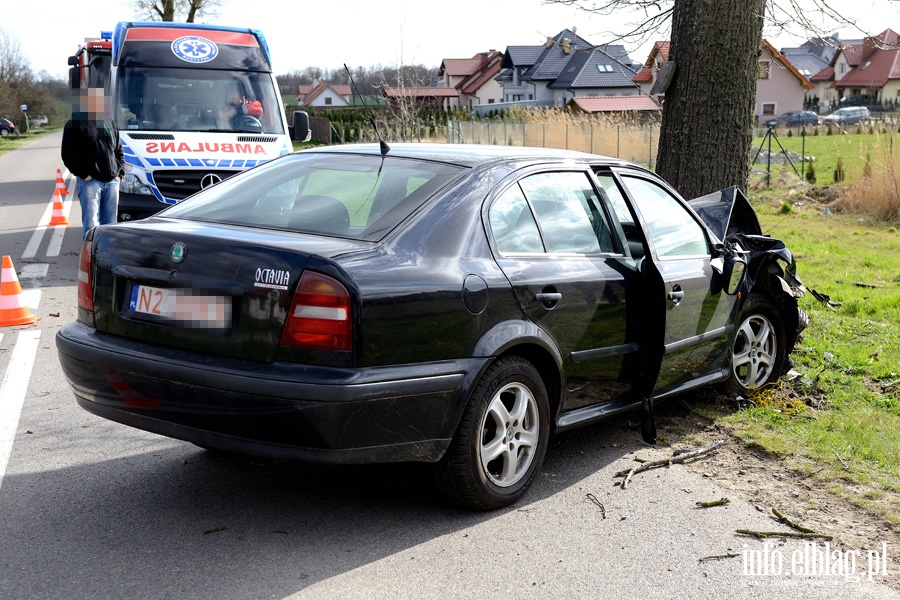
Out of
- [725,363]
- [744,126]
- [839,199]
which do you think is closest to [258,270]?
[725,363]

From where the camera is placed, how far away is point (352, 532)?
3.88 metres

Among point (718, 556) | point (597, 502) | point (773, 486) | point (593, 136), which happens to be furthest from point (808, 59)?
point (718, 556)

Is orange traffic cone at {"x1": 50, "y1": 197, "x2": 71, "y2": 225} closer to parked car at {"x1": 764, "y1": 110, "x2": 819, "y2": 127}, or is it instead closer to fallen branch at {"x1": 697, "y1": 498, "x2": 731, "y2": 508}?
fallen branch at {"x1": 697, "y1": 498, "x2": 731, "y2": 508}

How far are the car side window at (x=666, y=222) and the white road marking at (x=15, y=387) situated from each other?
360cm

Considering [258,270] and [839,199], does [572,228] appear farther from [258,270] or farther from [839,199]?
[839,199]

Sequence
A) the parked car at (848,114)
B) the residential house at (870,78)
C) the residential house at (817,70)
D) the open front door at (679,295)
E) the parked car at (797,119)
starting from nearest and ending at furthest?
the open front door at (679,295)
the parked car at (797,119)
the parked car at (848,114)
the residential house at (870,78)
the residential house at (817,70)

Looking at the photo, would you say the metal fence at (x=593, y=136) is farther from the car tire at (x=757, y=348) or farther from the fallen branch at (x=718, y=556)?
the fallen branch at (x=718, y=556)

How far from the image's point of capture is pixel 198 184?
432 inches

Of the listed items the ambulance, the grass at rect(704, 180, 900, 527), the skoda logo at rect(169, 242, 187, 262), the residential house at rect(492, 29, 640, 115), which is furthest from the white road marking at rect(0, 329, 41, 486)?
the residential house at rect(492, 29, 640, 115)

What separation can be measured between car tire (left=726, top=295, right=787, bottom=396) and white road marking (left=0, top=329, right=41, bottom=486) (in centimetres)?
423

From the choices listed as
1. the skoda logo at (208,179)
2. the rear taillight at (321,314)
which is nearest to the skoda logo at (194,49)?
the skoda logo at (208,179)

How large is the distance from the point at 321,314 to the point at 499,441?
3.62ft

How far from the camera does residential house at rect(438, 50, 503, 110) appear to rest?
10075cm

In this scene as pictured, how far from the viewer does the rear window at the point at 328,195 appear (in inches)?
159
